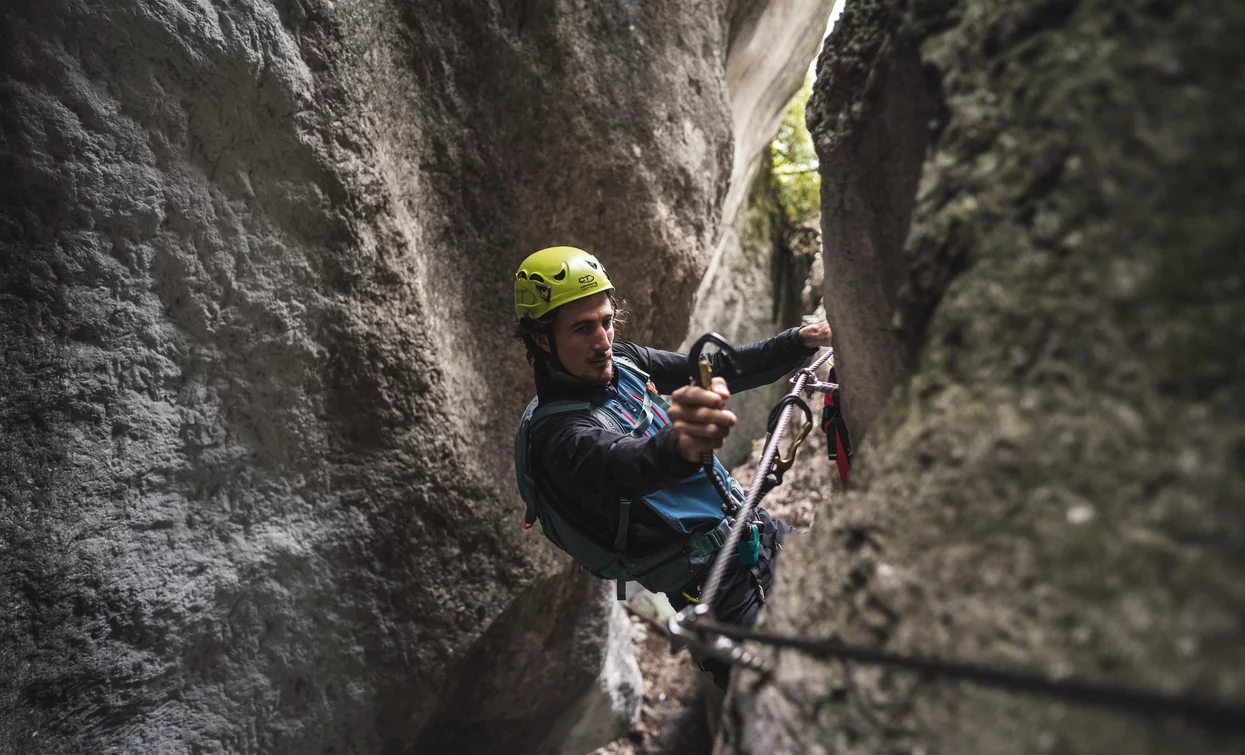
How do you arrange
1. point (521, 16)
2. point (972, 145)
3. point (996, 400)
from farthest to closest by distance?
1. point (521, 16)
2. point (972, 145)
3. point (996, 400)

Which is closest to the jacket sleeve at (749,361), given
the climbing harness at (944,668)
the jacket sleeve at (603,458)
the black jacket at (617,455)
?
the black jacket at (617,455)

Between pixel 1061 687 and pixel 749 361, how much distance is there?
82.9 inches

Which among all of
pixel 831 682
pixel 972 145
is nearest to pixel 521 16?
pixel 972 145

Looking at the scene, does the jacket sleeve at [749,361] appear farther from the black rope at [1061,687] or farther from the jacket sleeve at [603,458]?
the black rope at [1061,687]

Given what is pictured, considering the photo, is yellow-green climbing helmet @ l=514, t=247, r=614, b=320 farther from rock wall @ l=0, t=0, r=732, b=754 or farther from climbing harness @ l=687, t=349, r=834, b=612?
climbing harness @ l=687, t=349, r=834, b=612

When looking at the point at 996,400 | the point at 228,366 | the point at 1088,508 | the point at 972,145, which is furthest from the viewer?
the point at 228,366

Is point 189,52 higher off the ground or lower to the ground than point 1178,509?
higher

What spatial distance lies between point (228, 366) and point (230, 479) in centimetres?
43

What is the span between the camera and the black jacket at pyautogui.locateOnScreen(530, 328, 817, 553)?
1.89 metres

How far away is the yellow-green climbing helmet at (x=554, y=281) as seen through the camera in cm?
263

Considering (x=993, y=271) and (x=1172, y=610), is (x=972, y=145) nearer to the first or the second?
(x=993, y=271)

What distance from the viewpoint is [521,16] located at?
11.3 ft

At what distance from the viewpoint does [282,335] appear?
2707mm

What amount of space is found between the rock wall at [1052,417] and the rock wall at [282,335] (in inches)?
85.6
